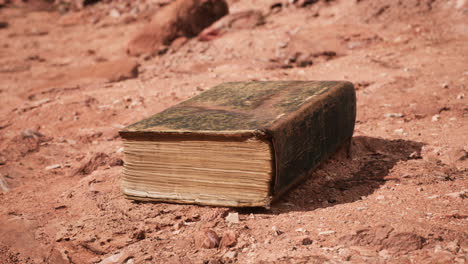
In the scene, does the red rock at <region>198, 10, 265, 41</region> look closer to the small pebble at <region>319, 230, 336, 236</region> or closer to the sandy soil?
the sandy soil

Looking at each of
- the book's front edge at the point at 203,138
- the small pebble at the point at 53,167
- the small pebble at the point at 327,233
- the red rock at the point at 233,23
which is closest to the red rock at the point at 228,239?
the book's front edge at the point at 203,138

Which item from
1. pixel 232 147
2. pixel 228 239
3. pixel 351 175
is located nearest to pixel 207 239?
pixel 228 239

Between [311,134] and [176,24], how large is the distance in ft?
14.0

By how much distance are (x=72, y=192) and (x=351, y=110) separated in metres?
1.54

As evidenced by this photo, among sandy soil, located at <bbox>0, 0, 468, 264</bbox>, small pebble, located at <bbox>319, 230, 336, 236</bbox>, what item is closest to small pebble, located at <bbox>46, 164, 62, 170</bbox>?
sandy soil, located at <bbox>0, 0, 468, 264</bbox>

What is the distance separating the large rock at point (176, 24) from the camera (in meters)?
6.24

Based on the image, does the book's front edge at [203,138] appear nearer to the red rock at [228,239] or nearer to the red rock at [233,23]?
the red rock at [228,239]

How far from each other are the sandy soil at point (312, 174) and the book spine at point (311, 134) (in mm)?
138

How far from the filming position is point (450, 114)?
347 centimetres

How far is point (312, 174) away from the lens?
2.69 m

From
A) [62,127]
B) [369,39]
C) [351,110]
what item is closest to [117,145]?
[62,127]

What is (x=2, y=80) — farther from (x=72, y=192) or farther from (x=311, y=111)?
(x=311, y=111)

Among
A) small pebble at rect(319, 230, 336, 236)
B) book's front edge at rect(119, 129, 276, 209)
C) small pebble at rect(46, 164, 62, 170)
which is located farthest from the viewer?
small pebble at rect(46, 164, 62, 170)

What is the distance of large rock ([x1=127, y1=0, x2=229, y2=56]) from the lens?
6238 mm
